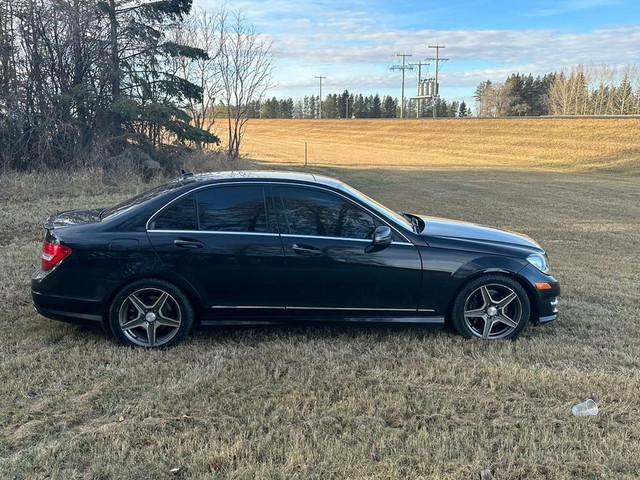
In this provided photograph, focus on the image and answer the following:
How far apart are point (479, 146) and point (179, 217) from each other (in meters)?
43.7

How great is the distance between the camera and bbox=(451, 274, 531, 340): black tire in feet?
15.2

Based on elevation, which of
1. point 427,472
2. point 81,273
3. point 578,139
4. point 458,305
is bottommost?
point 427,472

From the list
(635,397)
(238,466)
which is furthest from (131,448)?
(635,397)

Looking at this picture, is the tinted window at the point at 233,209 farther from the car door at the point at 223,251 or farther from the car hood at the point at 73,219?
the car hood at the point at 73,219

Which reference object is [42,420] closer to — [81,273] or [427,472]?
[81,273]

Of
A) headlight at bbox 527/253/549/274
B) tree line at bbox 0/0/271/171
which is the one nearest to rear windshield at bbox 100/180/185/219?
headlight at bbox 527/253/549/274

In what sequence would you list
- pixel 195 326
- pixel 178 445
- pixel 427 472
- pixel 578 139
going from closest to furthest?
1. pixel 427 472
2. pixel 178 445
3. pixel 195 326
4. pixel 578 139

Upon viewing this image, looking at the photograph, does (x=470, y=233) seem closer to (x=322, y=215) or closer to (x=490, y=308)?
(x=490, y=308)

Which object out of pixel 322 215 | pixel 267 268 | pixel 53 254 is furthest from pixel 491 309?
pixel 53 254

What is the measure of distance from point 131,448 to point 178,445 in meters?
0.27

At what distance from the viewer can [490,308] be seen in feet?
15.4

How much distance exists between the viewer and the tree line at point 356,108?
112 meters

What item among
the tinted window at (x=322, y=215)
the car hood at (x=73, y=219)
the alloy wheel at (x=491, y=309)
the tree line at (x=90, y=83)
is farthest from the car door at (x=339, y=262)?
the tree line at (x=90, y=83)

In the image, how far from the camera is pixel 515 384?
3.84 metres
